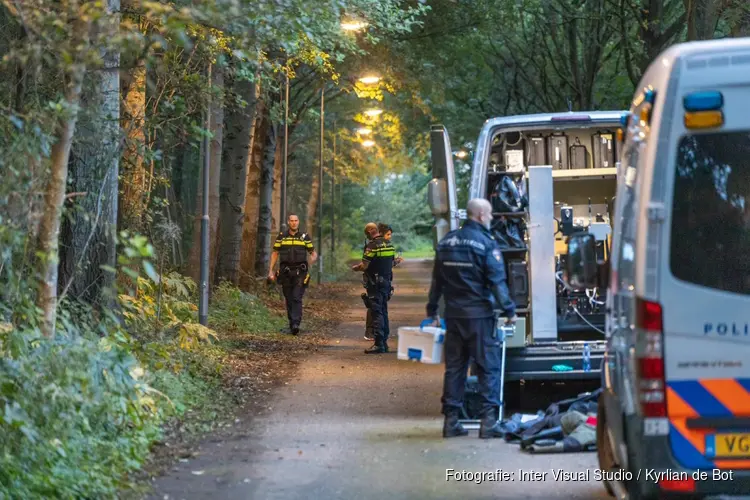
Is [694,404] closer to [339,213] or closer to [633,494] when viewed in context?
[633,494]

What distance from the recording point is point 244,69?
15.8 meters

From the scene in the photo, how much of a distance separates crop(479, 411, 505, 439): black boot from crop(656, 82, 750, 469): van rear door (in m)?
4.23

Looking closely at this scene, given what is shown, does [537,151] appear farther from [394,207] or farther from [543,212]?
[394,207]

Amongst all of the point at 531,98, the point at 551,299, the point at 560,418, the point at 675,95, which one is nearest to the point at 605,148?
the point at 551,299

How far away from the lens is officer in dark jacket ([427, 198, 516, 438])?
1020 cm

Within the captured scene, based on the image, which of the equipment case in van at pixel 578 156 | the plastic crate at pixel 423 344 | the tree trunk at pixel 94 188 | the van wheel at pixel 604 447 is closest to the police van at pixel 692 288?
the van wheel at pixel 604 447

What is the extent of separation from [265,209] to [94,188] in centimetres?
1685

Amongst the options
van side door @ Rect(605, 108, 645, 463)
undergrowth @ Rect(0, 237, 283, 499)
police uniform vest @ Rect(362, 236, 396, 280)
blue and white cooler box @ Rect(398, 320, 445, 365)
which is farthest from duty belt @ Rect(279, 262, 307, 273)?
van side door @ Rect(605, 108, 645, 463)

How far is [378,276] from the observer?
699 inches

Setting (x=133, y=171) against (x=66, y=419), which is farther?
(x=133, y=171)

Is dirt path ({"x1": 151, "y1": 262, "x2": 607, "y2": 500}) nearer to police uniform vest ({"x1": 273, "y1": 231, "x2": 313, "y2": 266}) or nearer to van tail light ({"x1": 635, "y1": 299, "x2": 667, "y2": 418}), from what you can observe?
van tail light ({"x1": 635, "y1": 299, "x2": 667, "y2": 418})

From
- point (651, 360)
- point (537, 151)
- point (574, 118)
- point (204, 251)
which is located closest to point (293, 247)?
point (204, 251)

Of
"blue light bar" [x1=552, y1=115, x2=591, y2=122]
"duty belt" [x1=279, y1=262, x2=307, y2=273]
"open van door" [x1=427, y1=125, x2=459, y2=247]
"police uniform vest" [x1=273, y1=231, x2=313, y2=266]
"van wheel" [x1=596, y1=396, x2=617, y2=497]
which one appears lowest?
"van wheel" [x1=596, y1=396, x2=617, y2=497]

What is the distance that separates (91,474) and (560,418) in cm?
407
